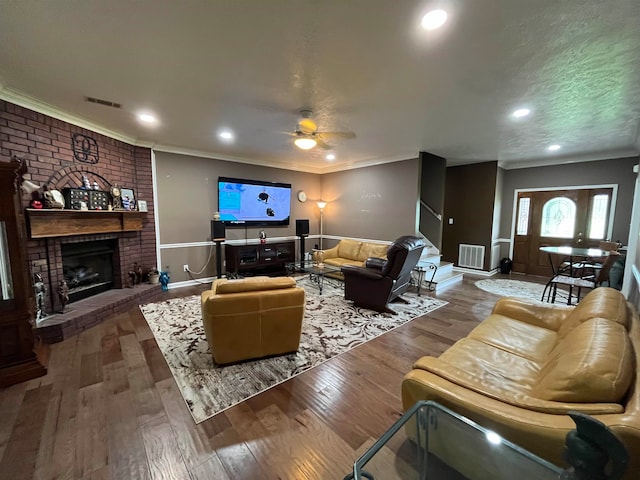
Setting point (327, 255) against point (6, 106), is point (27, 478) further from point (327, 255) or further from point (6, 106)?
point (327, 255)

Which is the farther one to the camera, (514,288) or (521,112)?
(514,288)

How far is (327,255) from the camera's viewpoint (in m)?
5.89

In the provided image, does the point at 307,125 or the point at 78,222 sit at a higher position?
the point at 307,125

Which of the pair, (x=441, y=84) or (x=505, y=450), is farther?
→ (x=441, y=84)

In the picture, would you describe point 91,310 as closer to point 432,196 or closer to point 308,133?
point 308,133

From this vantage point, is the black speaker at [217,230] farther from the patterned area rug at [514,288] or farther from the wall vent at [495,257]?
the wall vent at [495,257]

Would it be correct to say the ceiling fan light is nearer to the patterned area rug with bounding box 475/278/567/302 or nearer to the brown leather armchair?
the brown leather armchair

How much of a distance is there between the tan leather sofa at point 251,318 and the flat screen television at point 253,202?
132 inches

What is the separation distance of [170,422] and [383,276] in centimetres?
275

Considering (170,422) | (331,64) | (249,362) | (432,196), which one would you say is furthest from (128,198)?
(432,196)

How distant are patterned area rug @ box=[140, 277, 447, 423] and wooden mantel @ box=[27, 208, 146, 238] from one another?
130cm

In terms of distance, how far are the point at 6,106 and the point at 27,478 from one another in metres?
3.45

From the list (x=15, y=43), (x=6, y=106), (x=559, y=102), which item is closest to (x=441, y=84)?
(x=559, y=102)

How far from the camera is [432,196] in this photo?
18.9ft
